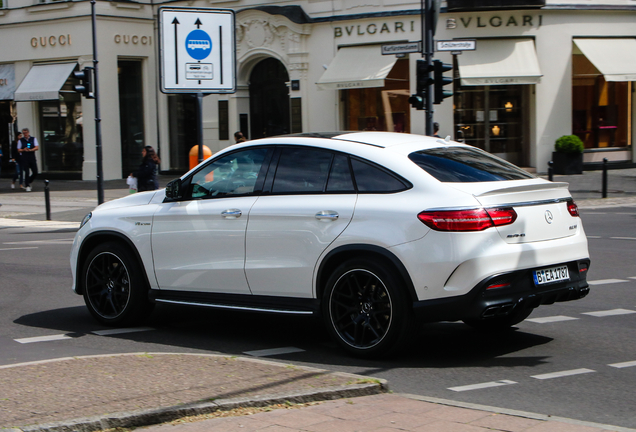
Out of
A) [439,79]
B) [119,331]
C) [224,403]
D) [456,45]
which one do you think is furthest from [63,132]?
[224,403]

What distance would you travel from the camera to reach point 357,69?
25.9 metres

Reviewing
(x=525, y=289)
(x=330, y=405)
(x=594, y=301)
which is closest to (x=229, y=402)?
(x=330, y=405)

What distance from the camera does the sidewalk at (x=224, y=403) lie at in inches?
173

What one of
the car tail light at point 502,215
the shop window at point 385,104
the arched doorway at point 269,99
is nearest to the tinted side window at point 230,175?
the car tail light at point 502,215

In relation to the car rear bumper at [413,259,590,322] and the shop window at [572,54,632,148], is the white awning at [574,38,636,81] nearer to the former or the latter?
the shop window at [572,54,632,148]

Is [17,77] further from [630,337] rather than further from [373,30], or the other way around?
[630,337]

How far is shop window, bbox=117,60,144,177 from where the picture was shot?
3028 cm

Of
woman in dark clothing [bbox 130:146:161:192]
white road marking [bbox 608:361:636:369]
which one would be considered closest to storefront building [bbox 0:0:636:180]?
woman in dark clothing [bbox 130:146:161:192]

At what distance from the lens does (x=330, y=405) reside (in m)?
4.82

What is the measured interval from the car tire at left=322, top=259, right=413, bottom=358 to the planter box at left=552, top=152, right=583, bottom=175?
19825 millimetres

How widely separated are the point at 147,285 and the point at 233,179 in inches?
51.4

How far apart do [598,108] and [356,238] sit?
22369 mm

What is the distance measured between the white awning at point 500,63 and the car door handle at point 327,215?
19126 mm

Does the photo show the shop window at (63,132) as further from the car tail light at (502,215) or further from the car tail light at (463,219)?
the car tail light at (502,215)
